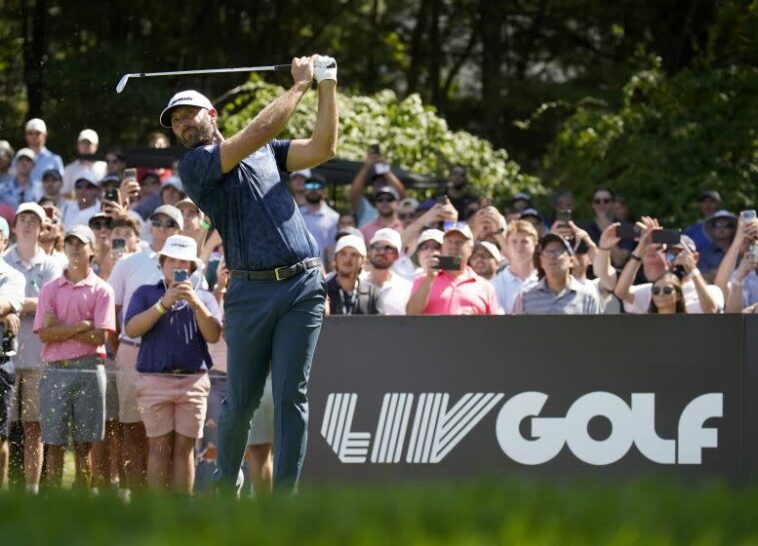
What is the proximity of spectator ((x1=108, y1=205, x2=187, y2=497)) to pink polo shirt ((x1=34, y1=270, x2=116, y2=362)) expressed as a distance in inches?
6.1

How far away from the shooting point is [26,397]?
9.39 m

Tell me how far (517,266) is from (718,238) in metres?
2.36

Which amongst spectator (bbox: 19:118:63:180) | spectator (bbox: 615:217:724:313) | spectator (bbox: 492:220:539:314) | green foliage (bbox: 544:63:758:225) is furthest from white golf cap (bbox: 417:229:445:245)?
green foliage (bbox: 544:63:758:225)

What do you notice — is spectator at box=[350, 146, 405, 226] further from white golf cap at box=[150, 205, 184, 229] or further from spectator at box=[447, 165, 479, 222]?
white golf cap at box=[150, 205, 184, 229]

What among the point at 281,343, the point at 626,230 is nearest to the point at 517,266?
the point at 626,230

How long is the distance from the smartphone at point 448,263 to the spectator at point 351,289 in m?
0.49

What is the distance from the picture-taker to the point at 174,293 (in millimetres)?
8930

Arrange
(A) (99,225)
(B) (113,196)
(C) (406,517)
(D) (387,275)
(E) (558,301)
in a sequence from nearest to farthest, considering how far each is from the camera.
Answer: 1. (C) (406,517)
2. (E) (558,301)
3. (D) (387,275)
4. (A) (99,225)
5. (B) (113,196)

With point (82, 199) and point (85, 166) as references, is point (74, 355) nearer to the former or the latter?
point (82, 199)

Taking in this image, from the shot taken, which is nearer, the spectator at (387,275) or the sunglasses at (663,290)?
the sunglasses at (663,290)

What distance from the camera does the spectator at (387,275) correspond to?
10000 millimetres

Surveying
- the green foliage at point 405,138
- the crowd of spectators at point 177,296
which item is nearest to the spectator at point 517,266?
the crowd of spectators at point 177,296

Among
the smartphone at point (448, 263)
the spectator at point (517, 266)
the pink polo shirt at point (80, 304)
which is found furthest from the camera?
→ the spectator at point (517, 266)

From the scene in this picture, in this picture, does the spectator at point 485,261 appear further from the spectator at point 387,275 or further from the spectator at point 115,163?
the spectator at point 115,163
